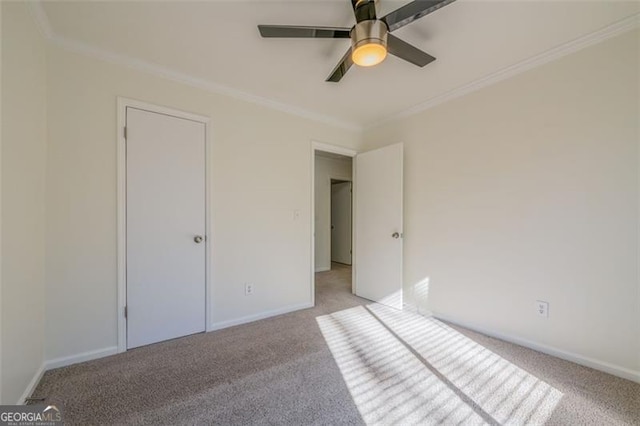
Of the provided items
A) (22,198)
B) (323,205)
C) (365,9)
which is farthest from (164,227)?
(323,205)

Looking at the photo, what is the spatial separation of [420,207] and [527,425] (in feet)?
6.56

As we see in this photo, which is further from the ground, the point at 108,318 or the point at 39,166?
the point at 39,166

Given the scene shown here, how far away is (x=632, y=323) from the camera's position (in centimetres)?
175

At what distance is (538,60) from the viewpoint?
6.88 feet

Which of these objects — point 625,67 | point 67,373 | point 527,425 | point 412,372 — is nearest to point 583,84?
point 625,67

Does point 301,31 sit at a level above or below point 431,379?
Answer: above

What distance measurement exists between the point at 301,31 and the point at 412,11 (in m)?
0.62

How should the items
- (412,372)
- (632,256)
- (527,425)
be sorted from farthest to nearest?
(412,372), (632,256), (527,425)

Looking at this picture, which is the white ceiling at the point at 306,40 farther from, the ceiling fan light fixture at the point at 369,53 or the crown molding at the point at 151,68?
the ceiling fan light fixture at the point at 369,53

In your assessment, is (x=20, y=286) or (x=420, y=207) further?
(x=420, y=207)

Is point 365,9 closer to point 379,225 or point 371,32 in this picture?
point 371,32

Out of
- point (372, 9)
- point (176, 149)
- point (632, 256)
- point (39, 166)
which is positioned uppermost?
point (372, 9)

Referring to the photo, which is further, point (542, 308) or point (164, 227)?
point (164, 227)

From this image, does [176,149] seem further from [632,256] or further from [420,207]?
[632,256]
